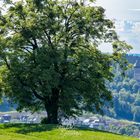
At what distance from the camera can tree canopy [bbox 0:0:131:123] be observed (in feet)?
176

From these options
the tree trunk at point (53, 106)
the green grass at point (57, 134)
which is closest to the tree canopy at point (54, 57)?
the tree trunk at point (53, 106)

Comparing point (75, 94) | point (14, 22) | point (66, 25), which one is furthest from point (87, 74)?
point (14, 22)

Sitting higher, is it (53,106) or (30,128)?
(53,106)

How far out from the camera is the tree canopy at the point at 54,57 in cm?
5359

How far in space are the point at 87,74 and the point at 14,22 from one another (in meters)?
9.99

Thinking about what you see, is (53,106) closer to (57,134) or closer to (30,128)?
(30,128)

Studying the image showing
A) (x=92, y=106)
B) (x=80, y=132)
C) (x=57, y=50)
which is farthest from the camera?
(x=92, y=106)

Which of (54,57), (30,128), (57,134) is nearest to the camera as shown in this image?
(57,134)

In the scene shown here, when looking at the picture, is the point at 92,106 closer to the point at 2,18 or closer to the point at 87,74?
the point at 87,74

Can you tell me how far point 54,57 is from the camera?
2100 inches

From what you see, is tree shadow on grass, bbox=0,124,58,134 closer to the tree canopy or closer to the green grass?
the green grass

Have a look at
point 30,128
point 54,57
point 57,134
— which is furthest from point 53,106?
point 57,134

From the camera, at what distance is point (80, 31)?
5688 cm

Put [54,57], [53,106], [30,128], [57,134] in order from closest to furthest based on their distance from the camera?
[57,134] → [30,128] → [54,57] → [53,106]
